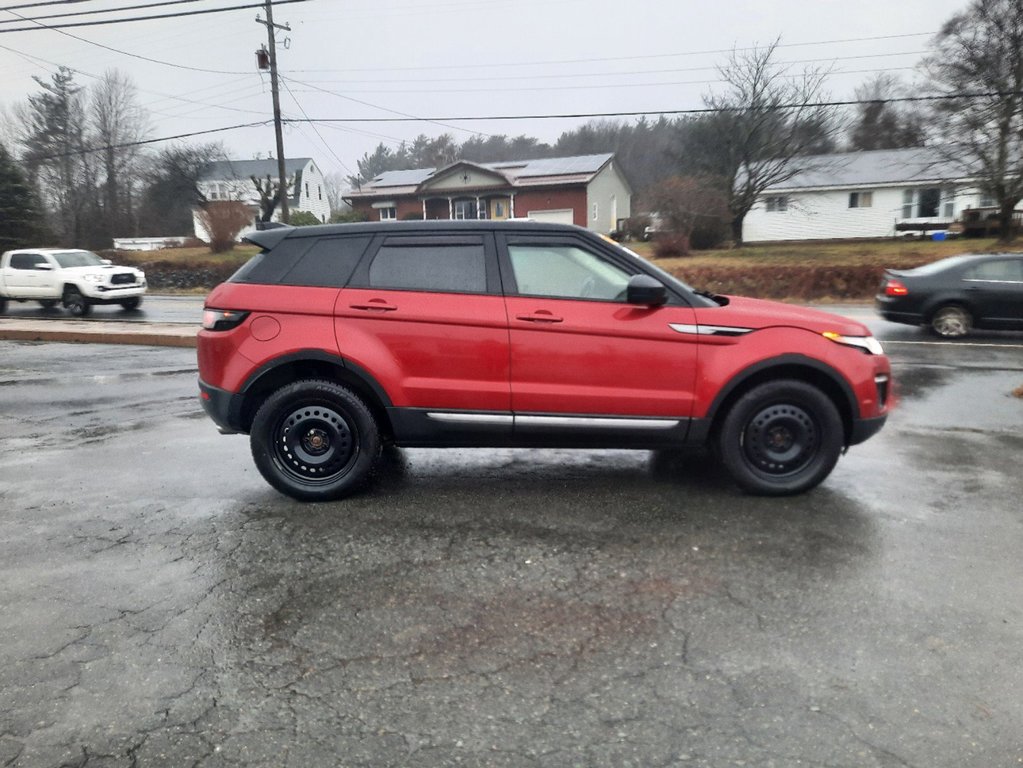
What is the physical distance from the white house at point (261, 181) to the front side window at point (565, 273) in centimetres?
4686

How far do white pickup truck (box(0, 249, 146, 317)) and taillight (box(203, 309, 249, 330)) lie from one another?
17.3 meters

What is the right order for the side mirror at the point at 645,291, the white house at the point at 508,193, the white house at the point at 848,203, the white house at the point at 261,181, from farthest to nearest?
the white house at the point at 261,181
the white house at the point at 508,193
the white house at the point at 848,203
the side mirror at the point at 645,291

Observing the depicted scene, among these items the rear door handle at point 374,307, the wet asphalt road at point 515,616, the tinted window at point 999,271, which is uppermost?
the rear door handle at point 374,307

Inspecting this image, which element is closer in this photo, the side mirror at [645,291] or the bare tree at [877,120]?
the side mirror at [645,291]

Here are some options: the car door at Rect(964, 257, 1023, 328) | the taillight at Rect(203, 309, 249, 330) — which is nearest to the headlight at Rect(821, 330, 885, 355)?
the taillight at Rect(203, 309, 249, 330)

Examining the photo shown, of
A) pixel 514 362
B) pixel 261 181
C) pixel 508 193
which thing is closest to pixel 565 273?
pixel 514 362

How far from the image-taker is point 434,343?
474 cm

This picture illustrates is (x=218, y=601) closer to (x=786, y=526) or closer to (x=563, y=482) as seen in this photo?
(x=563, y=482)

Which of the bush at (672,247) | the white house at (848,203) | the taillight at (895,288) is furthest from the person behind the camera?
the white house at (848,203)

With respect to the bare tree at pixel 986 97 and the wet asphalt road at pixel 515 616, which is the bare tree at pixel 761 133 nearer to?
the bare tree at pixel 986 97

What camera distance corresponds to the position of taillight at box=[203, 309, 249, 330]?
4832mm

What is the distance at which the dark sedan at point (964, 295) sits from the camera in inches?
507

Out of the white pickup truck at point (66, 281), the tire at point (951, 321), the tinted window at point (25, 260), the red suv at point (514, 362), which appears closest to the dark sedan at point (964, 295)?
the tire at point (951, 321)

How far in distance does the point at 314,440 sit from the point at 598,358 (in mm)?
1948
